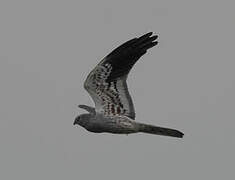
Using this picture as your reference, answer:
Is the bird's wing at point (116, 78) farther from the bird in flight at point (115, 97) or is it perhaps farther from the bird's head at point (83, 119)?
the bird's head at point (83, 119)

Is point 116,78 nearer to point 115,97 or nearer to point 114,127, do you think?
point 115,97

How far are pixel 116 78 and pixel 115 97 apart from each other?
0.46 metres

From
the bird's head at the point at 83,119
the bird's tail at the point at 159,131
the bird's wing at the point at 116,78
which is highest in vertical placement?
the bird's wing at the point at 116,78

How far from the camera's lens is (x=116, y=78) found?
107 feet

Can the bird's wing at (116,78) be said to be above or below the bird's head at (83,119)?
above

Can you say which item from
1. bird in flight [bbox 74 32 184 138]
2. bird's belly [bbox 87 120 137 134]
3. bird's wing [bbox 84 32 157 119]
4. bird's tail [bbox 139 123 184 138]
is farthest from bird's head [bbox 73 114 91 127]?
bird's tail [bbox 139 123 184 138]

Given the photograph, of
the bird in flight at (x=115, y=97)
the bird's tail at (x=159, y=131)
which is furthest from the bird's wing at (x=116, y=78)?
the bird's tail at (x=159, y=131)

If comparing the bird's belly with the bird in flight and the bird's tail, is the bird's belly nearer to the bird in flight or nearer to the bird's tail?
the bird in flight

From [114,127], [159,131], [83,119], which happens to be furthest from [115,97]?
[159,131]

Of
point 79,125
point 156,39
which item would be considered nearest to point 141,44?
point 156,39

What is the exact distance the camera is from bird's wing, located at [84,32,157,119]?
32.3 meters

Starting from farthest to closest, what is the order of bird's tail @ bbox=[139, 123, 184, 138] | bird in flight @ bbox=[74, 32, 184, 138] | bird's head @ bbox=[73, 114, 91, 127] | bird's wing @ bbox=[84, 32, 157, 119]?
bird's head @ bbox=[73, 114, 91, 127] → bird's tail @ bbox=[139, 123, 184, 138] → bird in flight @ bbox=[74, 32, 184, 138] → bird's wing @ bbox=[84, 32, 157, 119]

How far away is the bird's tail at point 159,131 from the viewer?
3262cm

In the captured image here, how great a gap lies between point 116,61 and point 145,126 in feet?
5.36
